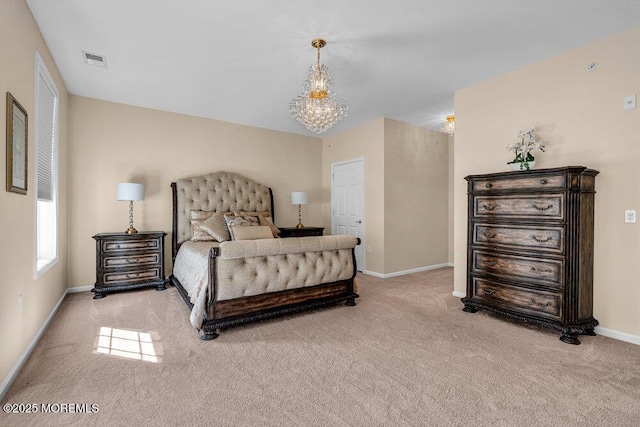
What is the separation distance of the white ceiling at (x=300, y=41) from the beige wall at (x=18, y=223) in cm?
33

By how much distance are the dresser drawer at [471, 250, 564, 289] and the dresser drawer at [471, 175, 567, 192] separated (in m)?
0.67

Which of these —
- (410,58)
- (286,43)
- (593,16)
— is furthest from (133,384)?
(593,16)

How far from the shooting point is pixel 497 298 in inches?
125

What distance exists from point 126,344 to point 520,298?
359 centimetres

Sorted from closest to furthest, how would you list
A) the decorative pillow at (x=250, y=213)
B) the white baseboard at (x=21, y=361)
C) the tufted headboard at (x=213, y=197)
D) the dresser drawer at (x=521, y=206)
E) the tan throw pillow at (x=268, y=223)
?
the white baseboard at (x=21, y=361)
the dresser drawer at (x=521, y=206)
the tufted headboard at (x=213, y=197)
the tan throw pillow at (x=268, y=223)
the decorative pillow at (x=250, y=213)

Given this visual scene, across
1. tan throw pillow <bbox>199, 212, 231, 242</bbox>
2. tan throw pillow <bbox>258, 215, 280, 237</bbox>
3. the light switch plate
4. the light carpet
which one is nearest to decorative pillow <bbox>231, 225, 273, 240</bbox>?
tan throw pillow <bbox>199, 212, 231, 242</bbox>

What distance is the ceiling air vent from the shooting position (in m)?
3.16

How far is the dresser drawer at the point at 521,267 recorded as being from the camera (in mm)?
2795

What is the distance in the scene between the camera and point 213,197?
198 inches

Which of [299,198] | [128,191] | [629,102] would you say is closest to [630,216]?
[629,102]

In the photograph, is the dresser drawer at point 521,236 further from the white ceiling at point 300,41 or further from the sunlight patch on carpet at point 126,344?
Result: the sunlight patch on carpet at point 126,344

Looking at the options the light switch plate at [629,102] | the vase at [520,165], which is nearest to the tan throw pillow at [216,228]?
the vase at [520,165]

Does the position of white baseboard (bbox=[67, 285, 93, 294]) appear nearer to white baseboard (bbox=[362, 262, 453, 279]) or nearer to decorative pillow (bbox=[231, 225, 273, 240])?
decorative pillow (bbox=[231, 225, 273, 240])

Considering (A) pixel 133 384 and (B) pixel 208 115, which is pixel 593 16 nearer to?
(A) pixel 133 384
